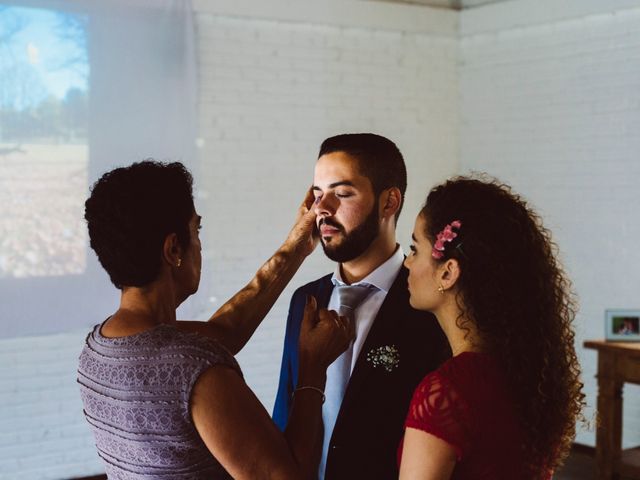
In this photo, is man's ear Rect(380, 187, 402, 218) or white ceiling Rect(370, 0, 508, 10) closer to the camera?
man's ear Rect(380, 187, 402, 218)

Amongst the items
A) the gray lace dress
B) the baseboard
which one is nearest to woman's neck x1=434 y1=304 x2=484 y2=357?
the gray lace dress

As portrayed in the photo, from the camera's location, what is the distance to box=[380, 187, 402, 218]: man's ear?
253 centimetres

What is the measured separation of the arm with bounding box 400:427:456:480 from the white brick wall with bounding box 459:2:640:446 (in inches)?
173

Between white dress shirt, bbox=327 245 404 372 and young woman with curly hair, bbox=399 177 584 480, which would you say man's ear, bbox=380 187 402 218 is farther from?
young woman with curly hair, bbox=399 177 584 480

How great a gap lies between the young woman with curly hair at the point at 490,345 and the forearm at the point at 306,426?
0.68 feet

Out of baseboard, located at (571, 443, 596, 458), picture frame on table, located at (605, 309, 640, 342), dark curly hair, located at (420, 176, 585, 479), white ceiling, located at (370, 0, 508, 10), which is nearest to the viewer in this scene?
dark curly hair, located at (420, 176, 585, 479)

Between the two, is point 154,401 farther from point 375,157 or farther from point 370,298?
point 375,157

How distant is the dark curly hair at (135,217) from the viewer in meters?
1.85

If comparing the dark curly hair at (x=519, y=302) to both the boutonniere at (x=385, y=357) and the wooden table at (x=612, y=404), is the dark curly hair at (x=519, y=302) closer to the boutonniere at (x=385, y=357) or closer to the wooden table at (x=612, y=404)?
the boutonniere at (x=385, y=357)

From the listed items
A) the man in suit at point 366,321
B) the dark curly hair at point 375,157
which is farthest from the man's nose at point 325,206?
the dark curly hair at point 375,157

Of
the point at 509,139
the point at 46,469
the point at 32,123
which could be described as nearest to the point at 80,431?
the point at 46,469

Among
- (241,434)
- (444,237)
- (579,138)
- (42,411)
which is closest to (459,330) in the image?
(444,237)

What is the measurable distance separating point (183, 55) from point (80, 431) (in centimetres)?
224

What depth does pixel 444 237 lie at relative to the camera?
70.1 inches
